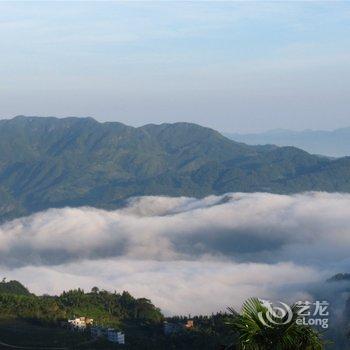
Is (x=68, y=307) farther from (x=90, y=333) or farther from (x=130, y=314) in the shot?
(x=90, y=333)

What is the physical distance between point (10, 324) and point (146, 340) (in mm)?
22108

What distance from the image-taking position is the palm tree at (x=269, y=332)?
27281mm

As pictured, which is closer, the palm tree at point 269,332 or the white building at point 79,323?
the palm tree at point 269,332

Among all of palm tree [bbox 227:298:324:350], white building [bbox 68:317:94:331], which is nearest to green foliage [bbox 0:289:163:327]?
white building [bbox 68:317:94:331]

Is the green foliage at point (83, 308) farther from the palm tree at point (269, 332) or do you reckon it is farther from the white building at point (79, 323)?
the palm tree at point (269, 332)

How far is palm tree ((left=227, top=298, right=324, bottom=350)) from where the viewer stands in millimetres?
27281

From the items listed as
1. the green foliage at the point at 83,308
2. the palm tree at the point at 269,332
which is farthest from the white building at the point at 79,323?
the palm tree at the point at 269,332

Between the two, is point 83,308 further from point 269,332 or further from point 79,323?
point 269,332

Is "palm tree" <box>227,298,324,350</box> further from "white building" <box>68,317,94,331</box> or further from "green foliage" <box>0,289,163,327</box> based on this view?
"green foliage" <box>0,289,163,327</box>

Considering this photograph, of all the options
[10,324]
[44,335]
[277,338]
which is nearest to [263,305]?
[277,338]

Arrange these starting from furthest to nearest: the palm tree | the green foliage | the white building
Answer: the green foliage
the white building
the palm tree

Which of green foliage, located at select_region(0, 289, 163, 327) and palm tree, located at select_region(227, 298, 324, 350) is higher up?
green foliage, located at select_region(0, 289, 163, 327)

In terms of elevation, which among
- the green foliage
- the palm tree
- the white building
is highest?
the green foliage

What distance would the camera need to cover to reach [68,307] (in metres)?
156
